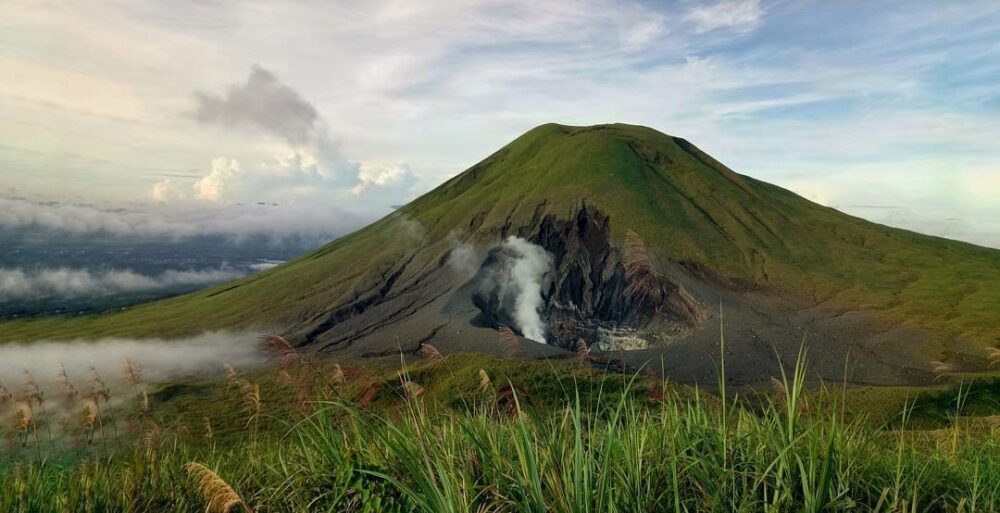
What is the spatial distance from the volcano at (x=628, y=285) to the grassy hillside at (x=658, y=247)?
385mm

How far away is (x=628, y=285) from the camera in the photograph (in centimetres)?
6750

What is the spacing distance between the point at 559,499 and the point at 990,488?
457 cm

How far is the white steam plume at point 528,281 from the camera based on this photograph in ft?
256

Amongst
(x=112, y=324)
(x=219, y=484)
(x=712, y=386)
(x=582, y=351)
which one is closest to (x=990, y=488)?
(x=582, y=351)

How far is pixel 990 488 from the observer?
520 cm

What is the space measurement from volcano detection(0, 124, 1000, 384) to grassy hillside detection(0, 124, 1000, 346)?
0.38 m

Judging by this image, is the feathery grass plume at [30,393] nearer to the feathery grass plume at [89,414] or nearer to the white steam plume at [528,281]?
the feathery grass plume at [89,414]

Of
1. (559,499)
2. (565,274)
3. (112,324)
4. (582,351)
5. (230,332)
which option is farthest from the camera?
(112,324)

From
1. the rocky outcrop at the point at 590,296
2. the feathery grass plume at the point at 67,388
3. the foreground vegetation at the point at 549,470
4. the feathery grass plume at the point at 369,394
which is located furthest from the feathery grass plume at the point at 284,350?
the rocky outcrop at the point at 590,296

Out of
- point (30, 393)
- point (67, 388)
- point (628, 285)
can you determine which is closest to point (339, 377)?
point (67, 388)

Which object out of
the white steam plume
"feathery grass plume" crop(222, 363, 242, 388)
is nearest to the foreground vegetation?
"feathery grass plume" crop(222, 363, 242, 388)

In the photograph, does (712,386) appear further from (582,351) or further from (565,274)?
(582,351)

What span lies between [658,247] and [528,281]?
20647 millimetres

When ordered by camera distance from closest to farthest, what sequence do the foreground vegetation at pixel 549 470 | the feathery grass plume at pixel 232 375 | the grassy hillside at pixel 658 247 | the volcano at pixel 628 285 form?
the foreground vegetation at pixel 549 470 → the feathery grass plume at pixel 232 375 → the volcano at pixel 628 285 → the grassy hillside at pixel 658 247
